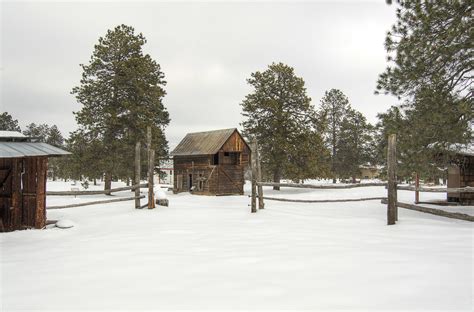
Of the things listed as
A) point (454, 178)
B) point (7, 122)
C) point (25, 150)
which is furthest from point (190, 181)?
point (7, 122)

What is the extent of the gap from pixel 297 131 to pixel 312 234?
24.3 meters

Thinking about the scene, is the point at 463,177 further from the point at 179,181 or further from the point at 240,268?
the point at 179,181

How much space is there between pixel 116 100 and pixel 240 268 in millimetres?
24437

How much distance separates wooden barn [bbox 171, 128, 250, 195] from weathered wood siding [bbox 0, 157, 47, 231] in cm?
1783

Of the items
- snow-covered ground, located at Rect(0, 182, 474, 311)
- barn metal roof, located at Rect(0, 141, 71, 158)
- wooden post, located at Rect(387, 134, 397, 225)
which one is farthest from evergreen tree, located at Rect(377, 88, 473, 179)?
barn metal roof, located at Rect(0, 141, 71, 158)

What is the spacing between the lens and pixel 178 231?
9.83 m

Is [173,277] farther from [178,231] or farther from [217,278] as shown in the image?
[178,231]

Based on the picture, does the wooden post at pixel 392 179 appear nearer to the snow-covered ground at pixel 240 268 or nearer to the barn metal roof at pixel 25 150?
the snow-covered ground at pixel 240 268

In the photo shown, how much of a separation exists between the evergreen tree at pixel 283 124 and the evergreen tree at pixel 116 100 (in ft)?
34.7

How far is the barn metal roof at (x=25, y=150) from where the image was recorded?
8.90 meters

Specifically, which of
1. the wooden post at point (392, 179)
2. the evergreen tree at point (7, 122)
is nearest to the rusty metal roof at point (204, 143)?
the wooden post at point (392, 179)

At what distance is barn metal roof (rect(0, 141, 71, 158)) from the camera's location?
8905 mm

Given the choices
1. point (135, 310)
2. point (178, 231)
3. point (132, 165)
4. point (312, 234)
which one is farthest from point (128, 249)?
point (132, 165)

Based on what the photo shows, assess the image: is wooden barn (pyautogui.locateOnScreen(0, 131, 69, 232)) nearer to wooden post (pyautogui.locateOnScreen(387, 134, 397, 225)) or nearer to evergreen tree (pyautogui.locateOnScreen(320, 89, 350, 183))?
wooden post (pyautogui.locateOnScreen(387, 134, 397, 225))
